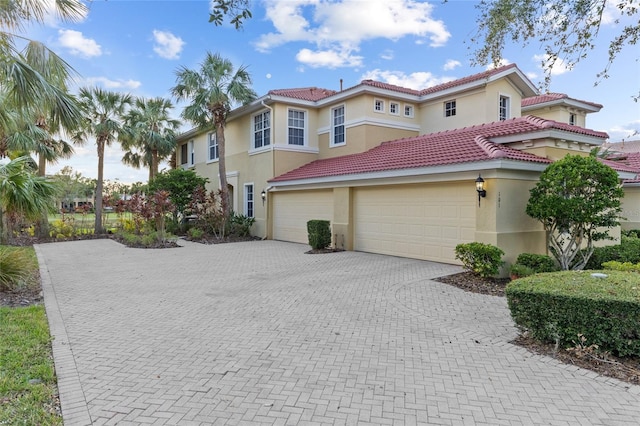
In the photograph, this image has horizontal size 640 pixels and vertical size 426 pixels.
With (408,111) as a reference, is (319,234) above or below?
below

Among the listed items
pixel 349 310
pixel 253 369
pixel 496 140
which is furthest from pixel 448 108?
pixel 253 369

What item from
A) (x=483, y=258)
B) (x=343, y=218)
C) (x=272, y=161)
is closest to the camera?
(x=483, y=258)

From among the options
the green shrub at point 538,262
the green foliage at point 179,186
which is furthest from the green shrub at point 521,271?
the green foliage at point 179,186

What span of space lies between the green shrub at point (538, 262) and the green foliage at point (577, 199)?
639 mm

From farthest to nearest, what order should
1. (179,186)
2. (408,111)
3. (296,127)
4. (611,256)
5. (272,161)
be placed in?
(179,186)
(296,127)
(272,161)
(408,111)
(611,256)

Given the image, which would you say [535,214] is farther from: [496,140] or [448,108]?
Result: [448,108]

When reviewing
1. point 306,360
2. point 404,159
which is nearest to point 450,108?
point 404,159

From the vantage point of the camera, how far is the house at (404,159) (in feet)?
33.6

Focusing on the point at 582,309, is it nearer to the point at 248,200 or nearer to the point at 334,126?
the point at 334,126

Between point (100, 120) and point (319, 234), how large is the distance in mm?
14941

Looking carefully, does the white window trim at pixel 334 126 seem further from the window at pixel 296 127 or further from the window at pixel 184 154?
the window at pixel 184 154

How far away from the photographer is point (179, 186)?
20.2 m

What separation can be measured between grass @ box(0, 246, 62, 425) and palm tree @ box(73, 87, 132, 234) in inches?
672

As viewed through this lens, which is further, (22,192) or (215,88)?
(215,88)
